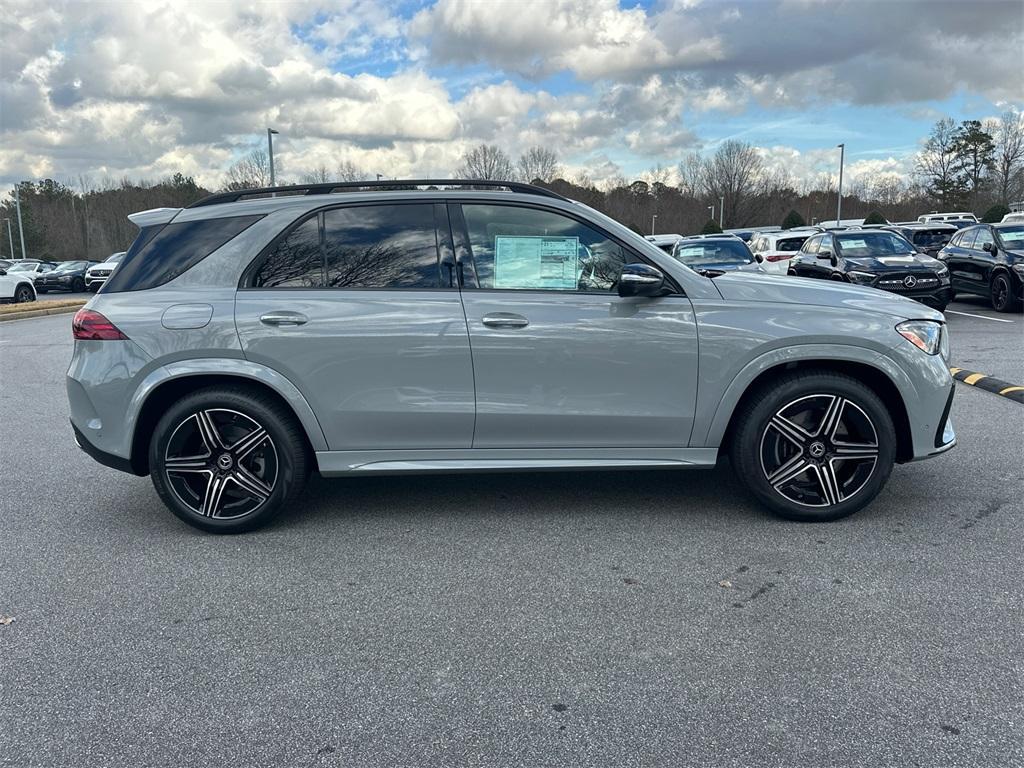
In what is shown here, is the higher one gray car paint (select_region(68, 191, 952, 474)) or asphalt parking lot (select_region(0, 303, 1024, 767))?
gray car paint (select_region(68, 191, 952, 474))

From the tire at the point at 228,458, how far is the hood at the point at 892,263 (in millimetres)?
11958

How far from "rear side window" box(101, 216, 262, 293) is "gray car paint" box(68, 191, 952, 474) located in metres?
0.07

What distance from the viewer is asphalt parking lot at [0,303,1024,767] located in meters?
2.53

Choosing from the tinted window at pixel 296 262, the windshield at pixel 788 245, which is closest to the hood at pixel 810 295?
the tinted window at pixel 296 262

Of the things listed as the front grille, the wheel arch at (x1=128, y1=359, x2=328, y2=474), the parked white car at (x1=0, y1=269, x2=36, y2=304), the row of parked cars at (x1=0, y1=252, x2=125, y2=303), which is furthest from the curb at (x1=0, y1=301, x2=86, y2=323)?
the front grille

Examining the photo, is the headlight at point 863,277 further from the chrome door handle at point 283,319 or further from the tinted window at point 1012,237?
the chrome door handle at point 283,319

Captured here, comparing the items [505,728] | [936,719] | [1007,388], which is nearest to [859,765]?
[936,719]

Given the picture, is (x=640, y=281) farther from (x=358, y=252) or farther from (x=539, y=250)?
(x=358, y=252)

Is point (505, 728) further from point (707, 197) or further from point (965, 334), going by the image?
point (707, 197)

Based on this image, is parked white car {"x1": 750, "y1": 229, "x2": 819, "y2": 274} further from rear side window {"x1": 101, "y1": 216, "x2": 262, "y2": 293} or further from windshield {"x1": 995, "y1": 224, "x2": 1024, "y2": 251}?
rear side window {"x1": 101, "y1": 216, "x2": 262, "y2": 293}

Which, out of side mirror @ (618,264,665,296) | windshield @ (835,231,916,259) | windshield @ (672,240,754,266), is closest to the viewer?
side mirror @ (618,264,665,296)

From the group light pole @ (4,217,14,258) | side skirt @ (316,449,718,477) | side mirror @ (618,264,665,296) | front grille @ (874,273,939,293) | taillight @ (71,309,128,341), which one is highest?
light pole @ (4,217,14,258)

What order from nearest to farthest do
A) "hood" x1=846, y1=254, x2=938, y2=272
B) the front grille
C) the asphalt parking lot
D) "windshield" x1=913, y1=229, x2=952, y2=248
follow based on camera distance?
1. the asphalt parking lot
2. the front grille
3. "hood" x1=846, y1=254, x2=938, y2=272
4. "windshield" x1=913, y1=229, x2=952, y2=248

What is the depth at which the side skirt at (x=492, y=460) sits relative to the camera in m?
4.22
